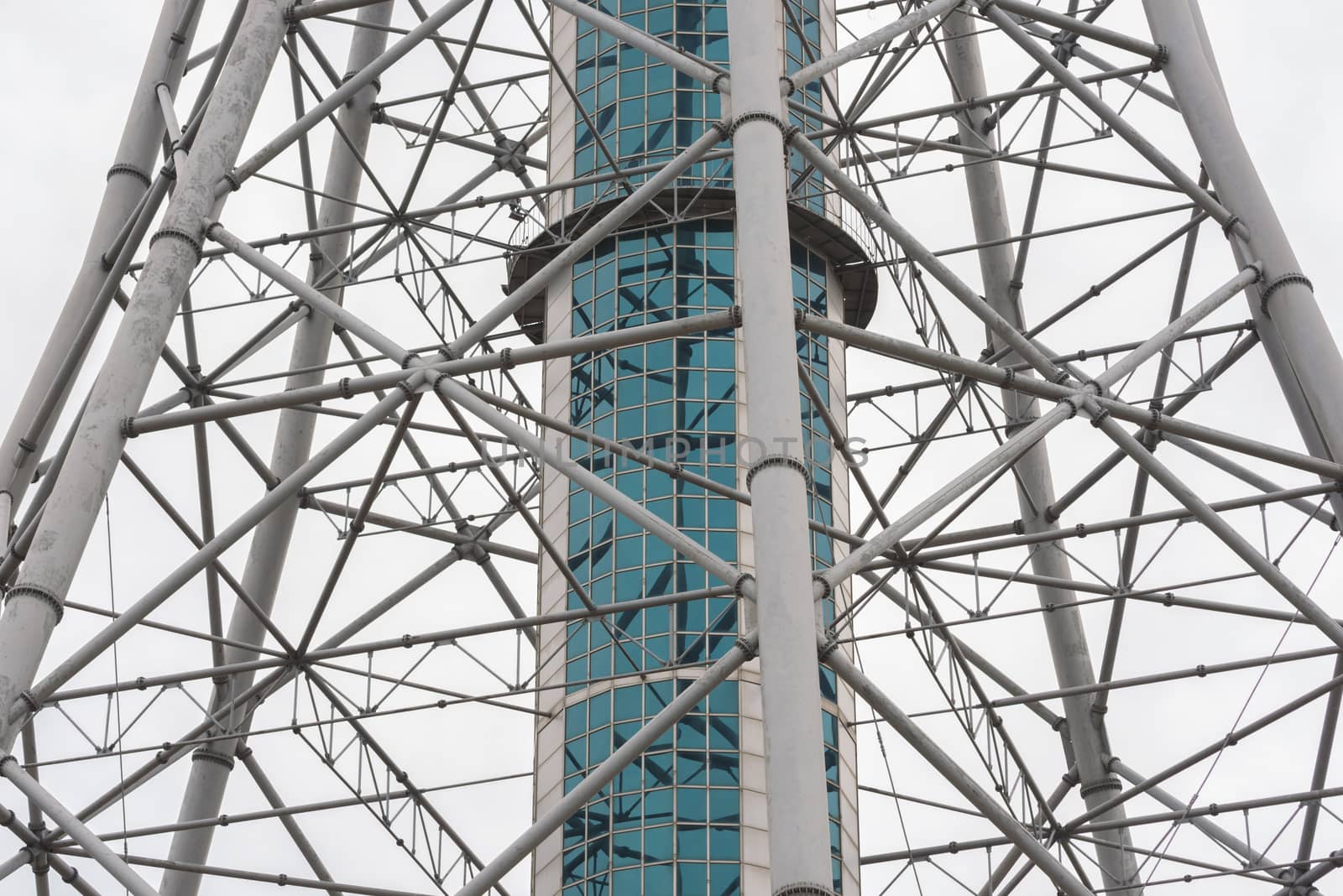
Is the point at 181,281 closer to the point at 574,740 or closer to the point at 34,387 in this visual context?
the point at 34,387

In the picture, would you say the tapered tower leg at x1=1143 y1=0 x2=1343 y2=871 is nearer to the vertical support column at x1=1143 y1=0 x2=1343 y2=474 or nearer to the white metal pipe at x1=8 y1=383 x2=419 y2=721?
the vertical support column at x1=1143 y1=0 x2=1343 y2=474

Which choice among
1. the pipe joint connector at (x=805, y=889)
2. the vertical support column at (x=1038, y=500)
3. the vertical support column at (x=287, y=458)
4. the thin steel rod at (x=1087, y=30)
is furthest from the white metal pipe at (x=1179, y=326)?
the vertical support column at (x=287, y=458)

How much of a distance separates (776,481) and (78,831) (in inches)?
268

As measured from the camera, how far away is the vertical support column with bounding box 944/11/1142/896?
26547 millimetres

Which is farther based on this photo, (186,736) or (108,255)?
(186,736)

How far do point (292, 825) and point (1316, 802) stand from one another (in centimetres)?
1339

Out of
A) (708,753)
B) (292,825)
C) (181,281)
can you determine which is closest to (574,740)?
(708,753)

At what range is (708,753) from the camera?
2494 centimetres

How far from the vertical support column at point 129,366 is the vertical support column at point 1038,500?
37.6ft

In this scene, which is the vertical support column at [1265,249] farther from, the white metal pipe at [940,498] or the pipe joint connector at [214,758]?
the pipe joint connector at [214,758]

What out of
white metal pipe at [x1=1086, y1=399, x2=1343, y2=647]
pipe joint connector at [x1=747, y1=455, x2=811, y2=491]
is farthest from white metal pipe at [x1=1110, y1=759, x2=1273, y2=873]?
pipe joint connector at [x1=747, y1=455, x2=811, y2=491]

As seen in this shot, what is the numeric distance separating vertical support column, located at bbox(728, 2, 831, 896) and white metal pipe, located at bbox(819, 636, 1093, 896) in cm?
73

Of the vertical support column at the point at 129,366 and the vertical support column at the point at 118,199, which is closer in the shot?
the vertical support column at the point at 129,366

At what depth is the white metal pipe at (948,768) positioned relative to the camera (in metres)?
15.2
